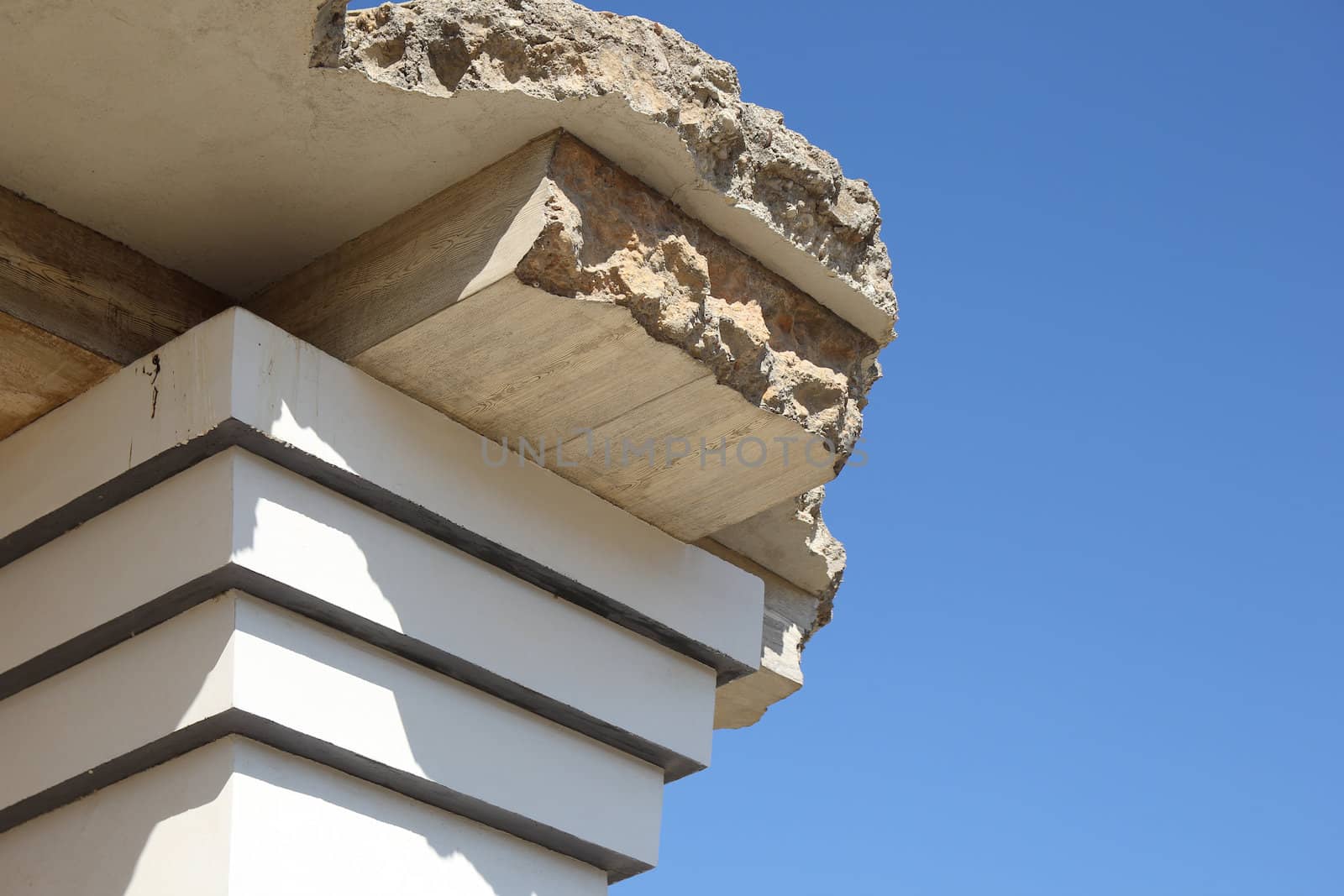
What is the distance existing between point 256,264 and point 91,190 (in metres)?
0.32

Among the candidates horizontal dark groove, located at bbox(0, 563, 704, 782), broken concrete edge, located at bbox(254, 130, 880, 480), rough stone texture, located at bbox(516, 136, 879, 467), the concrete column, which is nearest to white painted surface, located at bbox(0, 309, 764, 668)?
the concrete column

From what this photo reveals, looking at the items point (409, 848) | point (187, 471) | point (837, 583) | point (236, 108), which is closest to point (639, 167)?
point (236, 108)

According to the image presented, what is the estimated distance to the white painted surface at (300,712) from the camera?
248cm

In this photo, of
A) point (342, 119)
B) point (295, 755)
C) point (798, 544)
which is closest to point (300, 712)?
point (295, 755)

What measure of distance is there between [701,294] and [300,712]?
931 mm

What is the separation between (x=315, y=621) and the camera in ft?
8.52

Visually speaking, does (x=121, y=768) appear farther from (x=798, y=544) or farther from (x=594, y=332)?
(x=798, y=544)

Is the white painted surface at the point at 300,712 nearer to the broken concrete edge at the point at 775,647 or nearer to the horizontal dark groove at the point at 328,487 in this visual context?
the horizontal dark groove at the point at 328,487

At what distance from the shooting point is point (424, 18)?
2.55m

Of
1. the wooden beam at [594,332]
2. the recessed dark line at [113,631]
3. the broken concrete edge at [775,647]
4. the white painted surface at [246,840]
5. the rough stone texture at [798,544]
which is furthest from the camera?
the broken concrete edge at [775,647]

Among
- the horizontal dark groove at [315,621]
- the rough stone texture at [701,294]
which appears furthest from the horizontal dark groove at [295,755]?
the rough stone texture at [701,294]

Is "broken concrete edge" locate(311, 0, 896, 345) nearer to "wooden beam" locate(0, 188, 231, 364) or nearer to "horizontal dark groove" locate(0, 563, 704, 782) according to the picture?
"wooden beam" locate(0, 188, 231, 364)

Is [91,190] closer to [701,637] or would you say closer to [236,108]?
[236,108]

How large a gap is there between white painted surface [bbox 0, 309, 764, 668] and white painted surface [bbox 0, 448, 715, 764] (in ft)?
0.21
